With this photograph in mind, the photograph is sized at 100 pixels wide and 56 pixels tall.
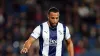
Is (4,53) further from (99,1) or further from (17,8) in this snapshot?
(99,1)

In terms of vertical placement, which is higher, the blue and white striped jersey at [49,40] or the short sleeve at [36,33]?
the short sleeve at [36,33]

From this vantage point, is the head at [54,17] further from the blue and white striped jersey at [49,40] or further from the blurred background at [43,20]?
the blurred background at [43,20]

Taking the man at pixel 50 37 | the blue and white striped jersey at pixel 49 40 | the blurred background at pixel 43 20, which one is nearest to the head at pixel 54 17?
the man at pixel 50 37

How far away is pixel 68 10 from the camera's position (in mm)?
17281

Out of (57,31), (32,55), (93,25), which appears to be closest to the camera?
(57,31)

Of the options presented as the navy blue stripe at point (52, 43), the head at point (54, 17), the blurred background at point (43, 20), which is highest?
the head at point (54, 17)

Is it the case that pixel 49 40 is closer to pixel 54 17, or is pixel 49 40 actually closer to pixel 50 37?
pixel 50 37

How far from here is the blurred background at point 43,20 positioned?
50.6 feet

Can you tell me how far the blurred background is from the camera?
50.6 feet

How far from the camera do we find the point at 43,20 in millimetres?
16672

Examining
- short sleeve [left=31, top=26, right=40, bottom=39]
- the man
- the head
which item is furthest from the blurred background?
the head

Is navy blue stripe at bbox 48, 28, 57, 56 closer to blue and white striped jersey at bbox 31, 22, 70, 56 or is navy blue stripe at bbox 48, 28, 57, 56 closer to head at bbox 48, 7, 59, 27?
blue and white striped jersey at bbox 31, 22, 70, 56

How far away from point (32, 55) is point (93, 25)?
3.49 meters

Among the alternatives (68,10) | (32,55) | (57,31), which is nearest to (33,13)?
(68,10)
